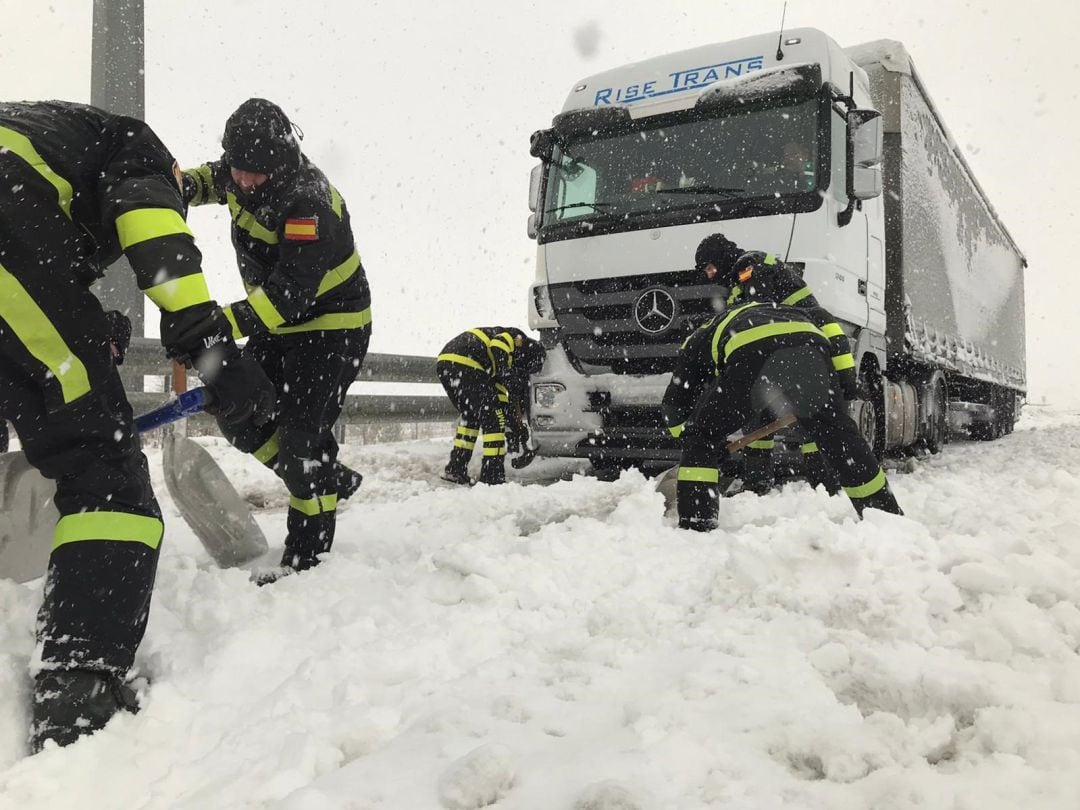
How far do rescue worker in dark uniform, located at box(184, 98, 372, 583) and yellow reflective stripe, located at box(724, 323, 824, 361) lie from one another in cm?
183

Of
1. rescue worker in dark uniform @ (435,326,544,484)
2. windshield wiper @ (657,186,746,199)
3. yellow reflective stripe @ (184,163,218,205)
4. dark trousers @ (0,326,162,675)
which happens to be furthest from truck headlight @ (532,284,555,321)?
dark trousers @ (0,326,162,675)

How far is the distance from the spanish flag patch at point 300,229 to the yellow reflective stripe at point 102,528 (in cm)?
131

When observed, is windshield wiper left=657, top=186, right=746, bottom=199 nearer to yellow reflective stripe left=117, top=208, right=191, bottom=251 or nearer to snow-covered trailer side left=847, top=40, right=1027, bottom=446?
snow-covered trailer side left=847, top=40, right=1027, bottom=446

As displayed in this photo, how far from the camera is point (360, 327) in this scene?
11.0ft

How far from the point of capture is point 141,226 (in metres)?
1.98

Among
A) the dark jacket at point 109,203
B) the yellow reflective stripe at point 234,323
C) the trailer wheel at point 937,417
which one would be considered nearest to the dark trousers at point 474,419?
the yellow reflective stripe at point 234,323

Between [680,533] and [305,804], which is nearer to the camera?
[305,804]

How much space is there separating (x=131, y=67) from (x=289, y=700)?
636 cm

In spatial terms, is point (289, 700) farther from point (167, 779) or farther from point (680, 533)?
point (680, 533)

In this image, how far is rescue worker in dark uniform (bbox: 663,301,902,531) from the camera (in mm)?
3875

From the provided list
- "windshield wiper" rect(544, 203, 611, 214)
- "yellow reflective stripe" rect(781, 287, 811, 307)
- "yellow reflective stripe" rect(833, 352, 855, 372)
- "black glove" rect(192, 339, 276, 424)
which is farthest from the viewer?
"windshield wiper" rect(544, 203, 611, 214)

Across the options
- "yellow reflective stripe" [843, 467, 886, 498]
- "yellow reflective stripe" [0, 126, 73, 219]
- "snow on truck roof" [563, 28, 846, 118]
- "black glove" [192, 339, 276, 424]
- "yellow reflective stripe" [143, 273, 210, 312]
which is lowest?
"yellow reflective stripe" [843, 467, 886, 498]

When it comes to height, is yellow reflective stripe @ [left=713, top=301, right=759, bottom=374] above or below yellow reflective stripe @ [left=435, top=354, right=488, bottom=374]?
above

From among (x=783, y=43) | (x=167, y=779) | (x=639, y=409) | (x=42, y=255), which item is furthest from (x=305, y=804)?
(x=783, y=43)
